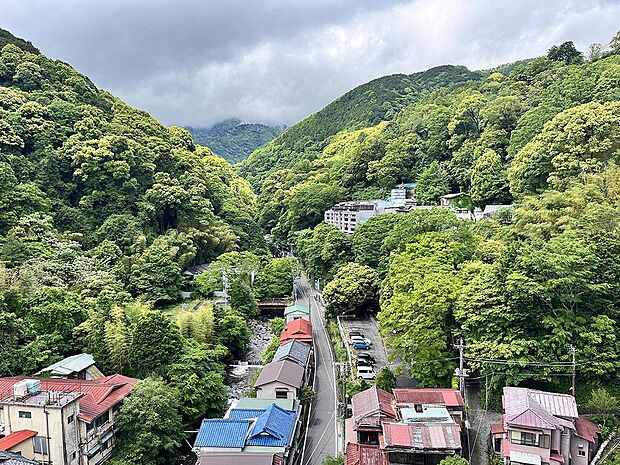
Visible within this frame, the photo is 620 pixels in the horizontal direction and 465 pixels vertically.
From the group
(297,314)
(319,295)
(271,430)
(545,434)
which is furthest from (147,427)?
(319,295)

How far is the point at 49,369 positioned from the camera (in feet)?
57.7

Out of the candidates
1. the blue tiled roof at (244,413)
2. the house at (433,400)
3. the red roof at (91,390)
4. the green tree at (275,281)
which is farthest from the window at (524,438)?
the green tree at (275,281)

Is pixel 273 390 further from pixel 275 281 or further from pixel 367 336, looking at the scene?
pixel 275 281

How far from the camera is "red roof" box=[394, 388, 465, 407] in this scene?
51.1 feet

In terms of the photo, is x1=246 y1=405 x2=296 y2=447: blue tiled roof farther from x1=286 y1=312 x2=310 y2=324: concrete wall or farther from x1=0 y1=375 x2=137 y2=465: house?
x1=286 y1=312 x2=310 y2=324: concrete wall

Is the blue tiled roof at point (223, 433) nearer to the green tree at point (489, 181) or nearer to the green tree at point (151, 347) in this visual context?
the green tree at point (151, 347)

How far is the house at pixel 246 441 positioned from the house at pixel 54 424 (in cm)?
303

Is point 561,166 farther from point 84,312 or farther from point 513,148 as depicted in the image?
point 84,312

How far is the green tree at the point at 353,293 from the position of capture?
27594 millimetres

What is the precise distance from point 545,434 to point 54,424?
1335 cm

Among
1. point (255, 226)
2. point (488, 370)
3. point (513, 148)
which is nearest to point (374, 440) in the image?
point (488, 370)

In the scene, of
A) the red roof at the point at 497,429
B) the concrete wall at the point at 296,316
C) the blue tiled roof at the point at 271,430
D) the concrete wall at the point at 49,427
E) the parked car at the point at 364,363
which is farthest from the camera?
the concrete wall at the point at 296,316

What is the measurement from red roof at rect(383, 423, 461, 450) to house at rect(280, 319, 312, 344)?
10446 millimetres

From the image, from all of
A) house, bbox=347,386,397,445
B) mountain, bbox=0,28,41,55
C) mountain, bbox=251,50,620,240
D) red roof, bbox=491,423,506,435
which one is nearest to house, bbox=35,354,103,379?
house, bbox=347,386,397,445
